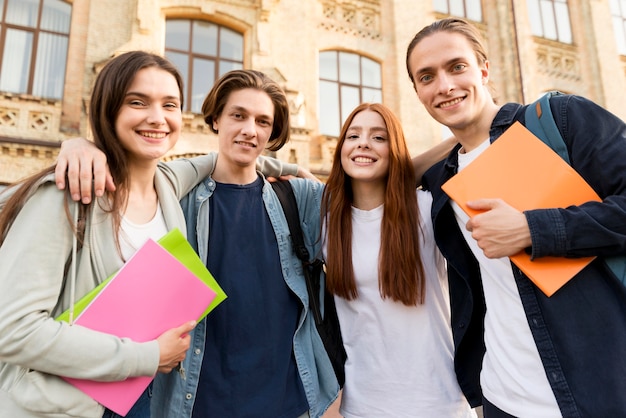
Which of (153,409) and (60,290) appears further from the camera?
(153,409)

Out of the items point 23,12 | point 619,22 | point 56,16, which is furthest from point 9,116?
point 619,22

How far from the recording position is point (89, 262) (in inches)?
60.1

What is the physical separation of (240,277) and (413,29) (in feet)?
39.9

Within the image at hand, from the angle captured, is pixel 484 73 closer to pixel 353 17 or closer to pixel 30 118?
pixel 30 118

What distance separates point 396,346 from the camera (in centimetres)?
209

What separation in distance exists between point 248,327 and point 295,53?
991cm

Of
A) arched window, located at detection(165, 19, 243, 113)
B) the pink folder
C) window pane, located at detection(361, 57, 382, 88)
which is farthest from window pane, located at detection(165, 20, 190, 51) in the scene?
the pink folder

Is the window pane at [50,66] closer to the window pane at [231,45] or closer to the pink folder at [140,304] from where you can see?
the window pane at [231,45]

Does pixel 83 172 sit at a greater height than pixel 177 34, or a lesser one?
lesser

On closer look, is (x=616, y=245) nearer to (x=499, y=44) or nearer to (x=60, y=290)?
(x=60, y=290)

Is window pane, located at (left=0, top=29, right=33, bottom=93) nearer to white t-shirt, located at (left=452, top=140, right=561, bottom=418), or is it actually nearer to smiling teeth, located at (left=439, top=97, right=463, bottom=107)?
smiling teeth, located at (left=439, top=97, right=463, bottom=107)

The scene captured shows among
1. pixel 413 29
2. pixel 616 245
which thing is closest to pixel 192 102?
pixel 413 29

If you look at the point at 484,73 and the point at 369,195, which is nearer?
the point at 484,73

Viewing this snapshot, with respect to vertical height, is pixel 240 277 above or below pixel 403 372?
above
